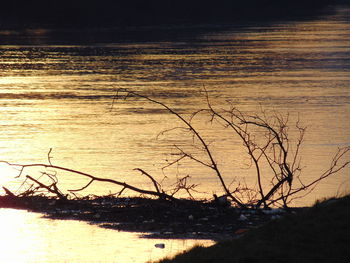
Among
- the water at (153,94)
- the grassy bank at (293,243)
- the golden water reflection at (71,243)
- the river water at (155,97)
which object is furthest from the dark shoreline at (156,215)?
the water at (153,94)

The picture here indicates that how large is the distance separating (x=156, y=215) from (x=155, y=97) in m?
18.2

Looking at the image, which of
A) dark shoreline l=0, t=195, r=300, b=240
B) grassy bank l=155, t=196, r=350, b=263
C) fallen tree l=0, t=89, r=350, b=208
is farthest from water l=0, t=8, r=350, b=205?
grassy bank l=155, t=196, r=350, b=263

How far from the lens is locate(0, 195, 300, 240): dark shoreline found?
12148 millimetres

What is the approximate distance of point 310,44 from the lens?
6141 centimetres

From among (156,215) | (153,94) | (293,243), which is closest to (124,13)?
(153,94)

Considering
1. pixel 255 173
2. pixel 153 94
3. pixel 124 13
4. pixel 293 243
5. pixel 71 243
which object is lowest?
pixel 293 243

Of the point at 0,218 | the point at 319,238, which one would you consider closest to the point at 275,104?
the point at 0,218

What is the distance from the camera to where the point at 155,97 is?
31047 mm

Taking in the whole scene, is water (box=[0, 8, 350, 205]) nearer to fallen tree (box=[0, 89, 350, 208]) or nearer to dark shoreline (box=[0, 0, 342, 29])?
Result: fallen tree (box=[0, 89, 350, 208])

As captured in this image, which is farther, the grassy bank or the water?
the water

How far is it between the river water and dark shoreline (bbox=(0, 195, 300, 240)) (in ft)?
5.90

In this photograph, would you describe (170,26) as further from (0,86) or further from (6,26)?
(0,86)

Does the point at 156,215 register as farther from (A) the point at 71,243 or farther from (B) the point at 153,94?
(B) the point at 153,94

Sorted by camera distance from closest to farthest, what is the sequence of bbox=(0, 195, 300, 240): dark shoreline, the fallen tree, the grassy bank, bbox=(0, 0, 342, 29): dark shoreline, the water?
the grassy bank, bbox=(0, 195, 300, 240): dark shoreline, the fallen tree, the water, bbox=(0, 0, 342, 29): dark shoreline
